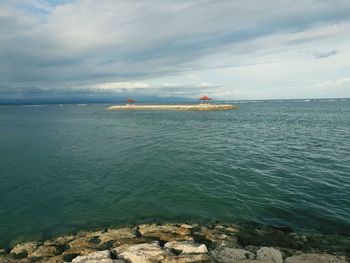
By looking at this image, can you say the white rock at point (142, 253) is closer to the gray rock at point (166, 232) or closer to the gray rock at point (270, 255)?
the gray rock at point (166, 232)

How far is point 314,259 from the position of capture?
8.87 metres

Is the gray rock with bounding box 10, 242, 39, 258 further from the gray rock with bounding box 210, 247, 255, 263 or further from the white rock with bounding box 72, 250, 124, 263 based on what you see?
the gray rock with bounding box 210, 247, 255, 263

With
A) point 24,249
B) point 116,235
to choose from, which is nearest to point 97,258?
point 116,235

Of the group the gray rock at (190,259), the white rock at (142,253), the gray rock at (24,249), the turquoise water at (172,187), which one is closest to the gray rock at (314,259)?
the gray rock at (190,259)

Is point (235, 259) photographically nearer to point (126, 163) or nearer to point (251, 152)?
point (126, 163)

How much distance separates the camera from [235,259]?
8914 millimetres

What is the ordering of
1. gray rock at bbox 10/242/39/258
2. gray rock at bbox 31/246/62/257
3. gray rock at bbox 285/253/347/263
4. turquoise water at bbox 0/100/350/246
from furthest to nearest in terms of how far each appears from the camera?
turquoise water at bbox 0/100/350/246 < gray rock at bbox 10/242/39/258 < gray rock at bbox 31/246/62/257 < gray rock at bbox 285/253/347/263

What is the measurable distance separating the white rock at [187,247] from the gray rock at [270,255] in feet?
5.91

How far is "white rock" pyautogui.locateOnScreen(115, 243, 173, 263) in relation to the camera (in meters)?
8.94

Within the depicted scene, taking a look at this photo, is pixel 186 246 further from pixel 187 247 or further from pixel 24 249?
pixel 24 249

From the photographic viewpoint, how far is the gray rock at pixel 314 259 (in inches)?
345

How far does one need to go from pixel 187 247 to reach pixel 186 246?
7 centimetres

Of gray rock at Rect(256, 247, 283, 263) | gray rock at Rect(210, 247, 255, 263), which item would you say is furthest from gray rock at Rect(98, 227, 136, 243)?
gray rock at Rect(256, 247, 283, 263)

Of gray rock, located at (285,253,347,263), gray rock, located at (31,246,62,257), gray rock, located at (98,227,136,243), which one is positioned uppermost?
gray rock, located at (285,253,347,263)
